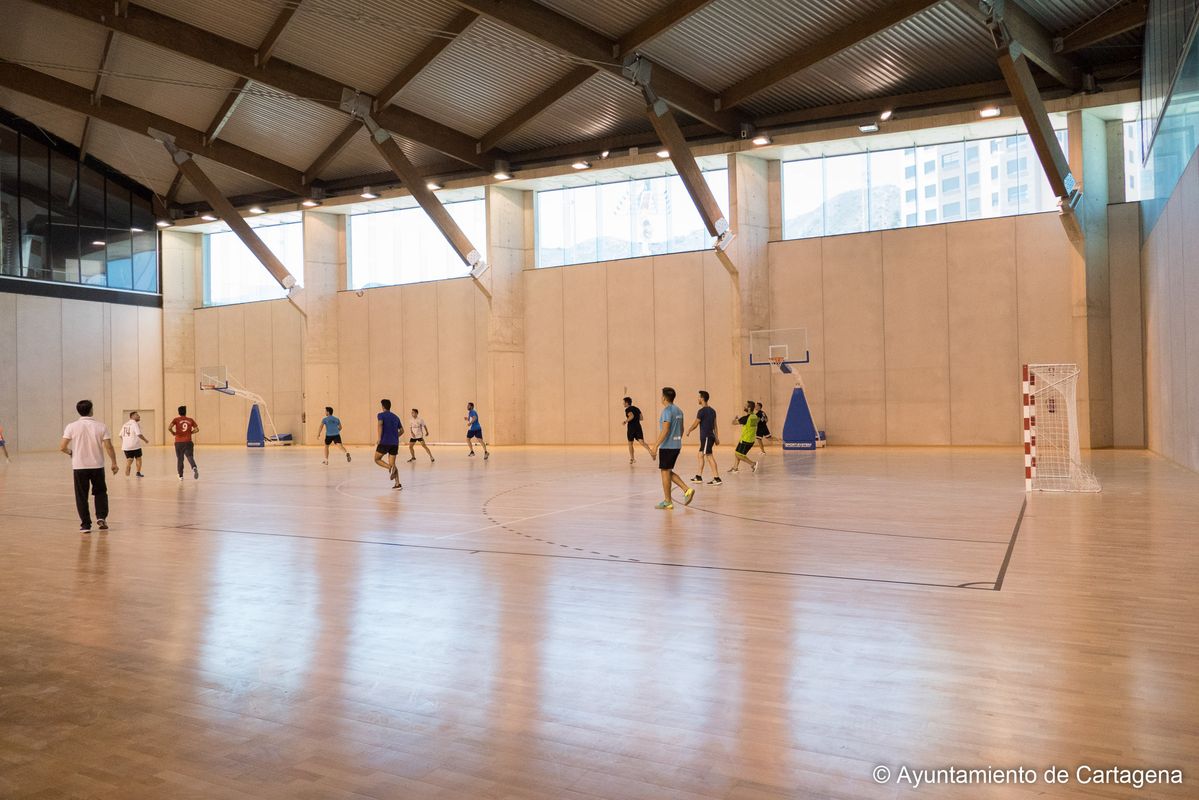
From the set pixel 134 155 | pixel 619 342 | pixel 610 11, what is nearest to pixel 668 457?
pixel 610 11

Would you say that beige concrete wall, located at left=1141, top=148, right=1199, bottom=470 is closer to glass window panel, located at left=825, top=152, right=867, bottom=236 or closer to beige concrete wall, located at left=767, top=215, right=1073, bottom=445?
beige concrete wall, located at left=767, top=215, right=1073, bottom=445

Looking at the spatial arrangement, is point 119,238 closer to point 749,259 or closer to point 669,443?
point 749,259

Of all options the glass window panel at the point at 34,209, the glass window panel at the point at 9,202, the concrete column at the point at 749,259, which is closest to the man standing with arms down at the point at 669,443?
the concrete column at the point at 749,259

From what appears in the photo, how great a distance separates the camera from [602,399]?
33656 mm

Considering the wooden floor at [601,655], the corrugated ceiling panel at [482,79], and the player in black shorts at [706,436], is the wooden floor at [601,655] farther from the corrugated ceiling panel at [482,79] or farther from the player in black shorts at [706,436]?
the corrugated ceiling panel at [482,79]

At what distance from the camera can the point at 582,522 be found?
39.2 feet

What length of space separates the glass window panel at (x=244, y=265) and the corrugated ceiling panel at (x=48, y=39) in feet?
40.6

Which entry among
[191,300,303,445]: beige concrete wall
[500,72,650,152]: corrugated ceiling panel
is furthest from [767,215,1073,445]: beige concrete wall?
[191,300,303,445]: beige concrete wall

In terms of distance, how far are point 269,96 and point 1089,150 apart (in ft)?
83.9

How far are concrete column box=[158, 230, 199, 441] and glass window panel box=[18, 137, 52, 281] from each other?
569 cm

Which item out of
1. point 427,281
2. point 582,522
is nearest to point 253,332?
point 427,281

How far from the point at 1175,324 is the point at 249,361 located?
1438 inches

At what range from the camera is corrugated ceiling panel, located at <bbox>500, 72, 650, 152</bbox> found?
2731 cm

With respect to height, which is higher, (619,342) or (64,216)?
(64,216)
